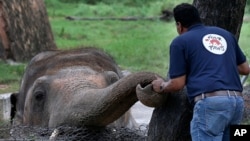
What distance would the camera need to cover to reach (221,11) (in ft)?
24.3

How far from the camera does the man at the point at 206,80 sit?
5.57 m

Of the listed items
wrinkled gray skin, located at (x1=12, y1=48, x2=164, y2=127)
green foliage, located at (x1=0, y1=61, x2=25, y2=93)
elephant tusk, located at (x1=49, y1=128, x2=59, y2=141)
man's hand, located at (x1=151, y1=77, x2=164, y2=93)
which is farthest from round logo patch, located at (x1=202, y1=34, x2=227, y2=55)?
green foliage, located at (x1=0, y1=61, x2=25, y2=93)

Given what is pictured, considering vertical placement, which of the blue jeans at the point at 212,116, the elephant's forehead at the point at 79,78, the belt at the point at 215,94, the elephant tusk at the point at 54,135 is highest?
the belt at the point at 215,94

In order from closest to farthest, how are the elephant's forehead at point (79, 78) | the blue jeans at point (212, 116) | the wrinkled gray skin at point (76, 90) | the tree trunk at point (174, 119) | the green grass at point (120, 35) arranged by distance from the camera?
the blue jeans at point (212, 116), the tree trunk at point (174, 119), the wrinkled gray skin at point (76, 90), the elephant's forehead at point (79, 78), the green grass at point (120, 35)

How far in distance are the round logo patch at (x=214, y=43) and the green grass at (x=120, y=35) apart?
7.08 m

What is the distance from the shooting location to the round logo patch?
5.65m

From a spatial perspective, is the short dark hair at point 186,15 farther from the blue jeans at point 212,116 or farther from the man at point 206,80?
the blue jeans at point 212,116

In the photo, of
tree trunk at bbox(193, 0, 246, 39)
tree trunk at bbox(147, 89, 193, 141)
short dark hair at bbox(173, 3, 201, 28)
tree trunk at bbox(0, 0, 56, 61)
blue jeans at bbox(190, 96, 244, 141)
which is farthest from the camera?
tree trunk at bbox(0, 0, 56, 61)

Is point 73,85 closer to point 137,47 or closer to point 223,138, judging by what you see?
point 223,138

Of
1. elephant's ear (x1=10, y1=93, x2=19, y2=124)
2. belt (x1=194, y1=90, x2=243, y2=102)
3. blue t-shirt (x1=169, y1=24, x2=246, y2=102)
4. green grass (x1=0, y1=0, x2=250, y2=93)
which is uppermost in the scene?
blue t-shirt (x1=169, y1=24, x2=246, y2=102)

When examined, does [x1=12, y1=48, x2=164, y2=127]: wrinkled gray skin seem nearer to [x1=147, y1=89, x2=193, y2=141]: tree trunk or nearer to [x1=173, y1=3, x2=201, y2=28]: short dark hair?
[x1=147, y1=89, x2=193, y2=141]: tree trunk

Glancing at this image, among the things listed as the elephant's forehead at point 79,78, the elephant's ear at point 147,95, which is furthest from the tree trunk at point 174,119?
the elephant's forehead at point 79,78

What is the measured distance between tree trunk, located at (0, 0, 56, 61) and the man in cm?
953

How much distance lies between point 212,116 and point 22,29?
9.91m
